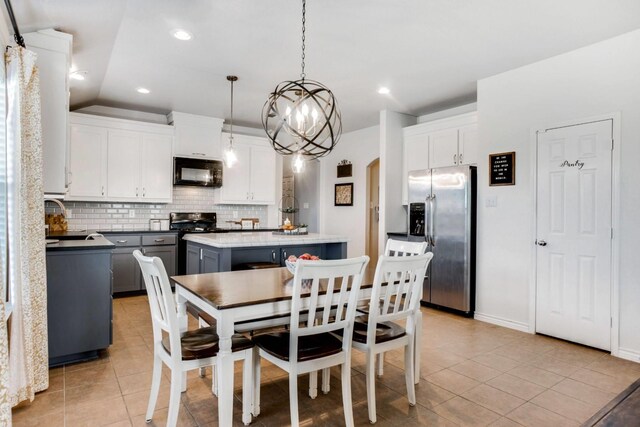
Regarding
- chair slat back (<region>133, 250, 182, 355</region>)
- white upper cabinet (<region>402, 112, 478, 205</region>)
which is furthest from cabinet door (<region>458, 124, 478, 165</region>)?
chair slat back (<region>133, 250, 182, 355</region>)

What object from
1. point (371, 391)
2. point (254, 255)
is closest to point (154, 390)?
point (371, 391)

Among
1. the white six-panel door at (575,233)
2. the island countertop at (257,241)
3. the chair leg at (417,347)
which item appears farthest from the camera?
the island countertop at (257,241)

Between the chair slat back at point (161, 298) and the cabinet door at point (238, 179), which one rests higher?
the cabinet door at point (238, 179)

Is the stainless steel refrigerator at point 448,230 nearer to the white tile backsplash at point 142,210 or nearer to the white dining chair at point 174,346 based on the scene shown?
the white dining chair at point 174,346

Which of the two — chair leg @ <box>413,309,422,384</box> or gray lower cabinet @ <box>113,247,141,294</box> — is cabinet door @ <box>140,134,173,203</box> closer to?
gray lower cabinet @ <box>113,247,141,294</box>

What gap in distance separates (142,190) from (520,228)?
4869 millimetres

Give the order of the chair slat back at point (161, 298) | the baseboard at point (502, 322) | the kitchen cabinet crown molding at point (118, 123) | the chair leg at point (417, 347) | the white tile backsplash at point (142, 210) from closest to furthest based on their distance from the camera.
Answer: the chair slat back at point (161, 298) → the chair leg at point (417, 347) → the baseboard at point (502, 322) → the kitchen cabinet crown molding at point (118, 123) → the white tile backsplash at point (142, 210)

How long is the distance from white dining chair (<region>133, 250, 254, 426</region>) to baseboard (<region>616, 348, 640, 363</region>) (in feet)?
9.82

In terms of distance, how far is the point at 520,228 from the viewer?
3.89 meters

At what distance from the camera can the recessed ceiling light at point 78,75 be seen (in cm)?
398

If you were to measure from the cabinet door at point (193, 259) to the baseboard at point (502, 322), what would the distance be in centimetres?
318

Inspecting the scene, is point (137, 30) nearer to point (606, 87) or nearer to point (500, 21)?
point (500, 21)

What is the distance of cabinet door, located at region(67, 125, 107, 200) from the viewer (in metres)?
5.04

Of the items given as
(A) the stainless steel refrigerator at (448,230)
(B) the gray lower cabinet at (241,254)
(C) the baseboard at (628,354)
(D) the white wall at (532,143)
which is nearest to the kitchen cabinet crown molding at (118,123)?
(B) the gray lower cabinet at (241,254)
